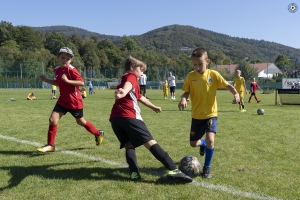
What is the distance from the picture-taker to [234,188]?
3.87 meters

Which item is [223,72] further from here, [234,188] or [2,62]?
[234,188]

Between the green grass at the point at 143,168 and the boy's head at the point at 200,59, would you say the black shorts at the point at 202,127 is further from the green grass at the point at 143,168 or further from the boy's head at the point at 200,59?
the boy's head at the point at 200,59

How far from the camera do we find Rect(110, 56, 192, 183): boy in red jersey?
159 inches

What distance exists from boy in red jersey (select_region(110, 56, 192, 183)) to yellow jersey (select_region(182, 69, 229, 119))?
30.9 inches

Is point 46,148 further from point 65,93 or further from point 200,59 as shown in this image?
point 200,59

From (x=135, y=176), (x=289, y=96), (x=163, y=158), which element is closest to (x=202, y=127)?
(x=163, y=158)

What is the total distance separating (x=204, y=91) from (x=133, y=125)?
118 cm

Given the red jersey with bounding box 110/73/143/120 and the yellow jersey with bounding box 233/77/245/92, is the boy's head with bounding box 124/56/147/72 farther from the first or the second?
the yellow jersey with bounding box 233/77/245/92

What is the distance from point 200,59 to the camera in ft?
14.5

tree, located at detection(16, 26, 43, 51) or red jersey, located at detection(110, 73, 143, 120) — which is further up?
tree, located at detection(16, 26, 43, 51)

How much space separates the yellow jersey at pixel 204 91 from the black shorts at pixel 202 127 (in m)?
0.07

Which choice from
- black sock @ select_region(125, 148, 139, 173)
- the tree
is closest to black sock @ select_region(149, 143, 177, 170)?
black sock @ select_region(125, 148, 139, 173)

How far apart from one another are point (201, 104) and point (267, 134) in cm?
381

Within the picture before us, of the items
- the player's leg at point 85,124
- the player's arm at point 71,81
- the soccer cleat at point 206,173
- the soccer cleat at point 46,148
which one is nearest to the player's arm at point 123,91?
the soccer cleat at point 206,173
